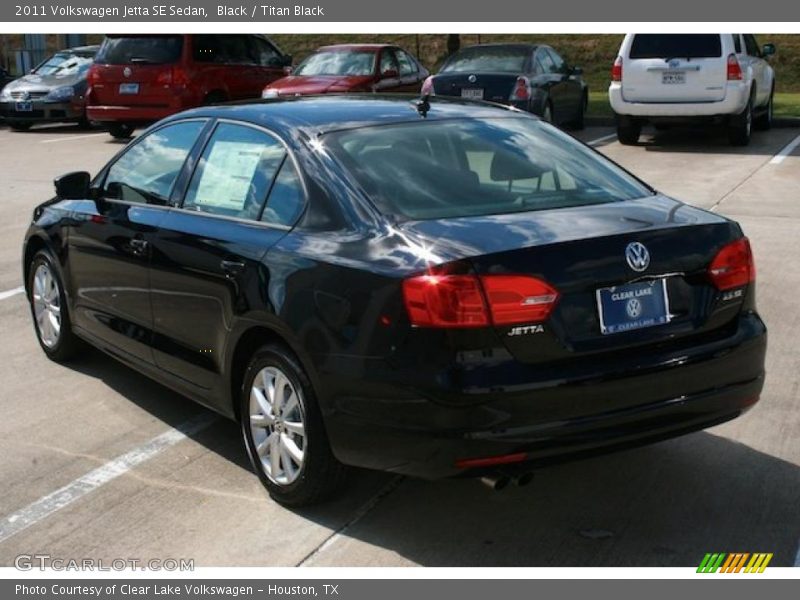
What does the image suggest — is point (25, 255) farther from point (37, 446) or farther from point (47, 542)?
point (47, 542)

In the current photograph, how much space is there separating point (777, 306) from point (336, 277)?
4.34m

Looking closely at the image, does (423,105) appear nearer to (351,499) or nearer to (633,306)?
(633,306)

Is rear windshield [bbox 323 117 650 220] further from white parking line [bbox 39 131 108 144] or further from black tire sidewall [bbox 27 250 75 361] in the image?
white parking line [bbox 39 131 108 144]

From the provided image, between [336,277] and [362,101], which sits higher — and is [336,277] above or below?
below

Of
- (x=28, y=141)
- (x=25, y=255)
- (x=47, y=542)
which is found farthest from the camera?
(x=28, y=141)

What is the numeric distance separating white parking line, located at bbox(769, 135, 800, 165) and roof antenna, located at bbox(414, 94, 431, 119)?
1052cm

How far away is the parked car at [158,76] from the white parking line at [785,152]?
26.9ft

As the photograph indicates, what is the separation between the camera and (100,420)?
5914 mm

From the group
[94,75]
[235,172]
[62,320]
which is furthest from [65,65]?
[235,172]

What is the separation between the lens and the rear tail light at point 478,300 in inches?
157

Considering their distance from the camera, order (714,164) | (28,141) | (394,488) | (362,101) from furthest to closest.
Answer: (28,141), (714,164), (362,101), (394,488)

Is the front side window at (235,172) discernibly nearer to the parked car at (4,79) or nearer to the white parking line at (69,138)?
the white parking line at (69,138)

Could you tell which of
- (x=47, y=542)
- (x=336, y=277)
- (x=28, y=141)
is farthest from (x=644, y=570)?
(x=28, y=141)

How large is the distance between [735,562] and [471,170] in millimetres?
1835
